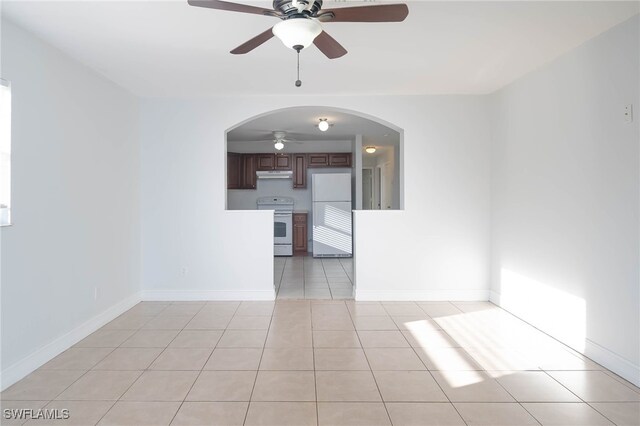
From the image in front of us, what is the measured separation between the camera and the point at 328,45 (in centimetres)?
220

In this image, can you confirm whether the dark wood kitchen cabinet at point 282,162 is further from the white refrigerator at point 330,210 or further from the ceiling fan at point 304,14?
the ceiling fan at point 304,14

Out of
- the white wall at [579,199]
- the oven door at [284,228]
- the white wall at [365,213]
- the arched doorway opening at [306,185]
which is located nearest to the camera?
the white wall at [579,199]

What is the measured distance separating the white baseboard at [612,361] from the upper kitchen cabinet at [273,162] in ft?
19.5

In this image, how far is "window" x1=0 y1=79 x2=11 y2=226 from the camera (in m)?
2.36

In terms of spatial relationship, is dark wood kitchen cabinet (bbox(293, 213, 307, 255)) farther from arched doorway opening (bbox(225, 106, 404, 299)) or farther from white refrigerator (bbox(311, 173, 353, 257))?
white refrigerator (bbox(311, 173, 353, 257))

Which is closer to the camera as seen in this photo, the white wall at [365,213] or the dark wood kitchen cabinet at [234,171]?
the white wall at [365,213]

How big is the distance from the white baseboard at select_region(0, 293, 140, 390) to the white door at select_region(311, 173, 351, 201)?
13.5 feet

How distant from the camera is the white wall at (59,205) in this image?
2477 millimetres

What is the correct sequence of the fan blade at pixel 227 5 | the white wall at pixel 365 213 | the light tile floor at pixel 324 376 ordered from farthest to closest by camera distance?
the white wall at pixel 365 213 → the light tile floor at pixel 324 376 → the fan blade at pixel 227 5

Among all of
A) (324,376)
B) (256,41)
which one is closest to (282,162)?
(256,41)

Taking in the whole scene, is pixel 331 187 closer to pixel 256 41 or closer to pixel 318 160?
pixel 318 160

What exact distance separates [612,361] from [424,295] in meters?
1.95

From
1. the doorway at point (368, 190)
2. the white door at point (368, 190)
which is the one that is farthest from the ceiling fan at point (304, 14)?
the white door at point (368, 190)

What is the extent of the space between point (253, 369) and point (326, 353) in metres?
0.57
